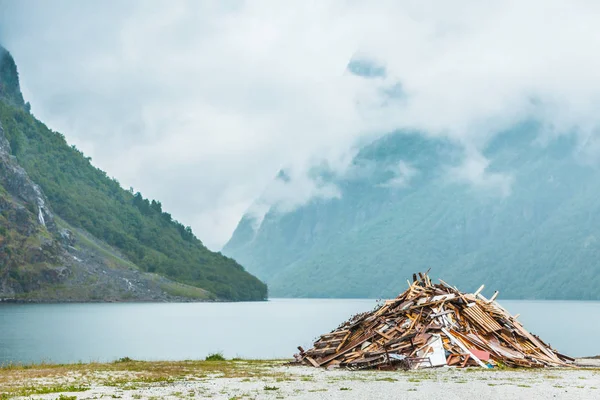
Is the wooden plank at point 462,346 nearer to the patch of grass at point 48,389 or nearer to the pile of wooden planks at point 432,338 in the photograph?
the pile of wooden planks at point 432,338

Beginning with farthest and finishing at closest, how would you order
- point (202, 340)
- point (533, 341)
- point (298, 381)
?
1. point (202, 340)
2. point (533, 341)
3. point (298, 381)

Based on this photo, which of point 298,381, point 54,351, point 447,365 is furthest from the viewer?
point 54,351

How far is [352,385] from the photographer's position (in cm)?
3350

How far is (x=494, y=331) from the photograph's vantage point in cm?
4650

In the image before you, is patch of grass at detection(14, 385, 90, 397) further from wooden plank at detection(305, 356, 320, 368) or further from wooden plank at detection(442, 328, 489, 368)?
wooden plank at detection(442, 328, 489, 368)

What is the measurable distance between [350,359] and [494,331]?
1041 centimetres

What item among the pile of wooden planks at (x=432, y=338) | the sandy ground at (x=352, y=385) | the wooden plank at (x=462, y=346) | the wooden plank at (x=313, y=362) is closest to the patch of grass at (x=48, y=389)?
the sandy ground at (x=352, y=385)

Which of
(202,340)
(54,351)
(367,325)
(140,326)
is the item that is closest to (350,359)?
(367,325)

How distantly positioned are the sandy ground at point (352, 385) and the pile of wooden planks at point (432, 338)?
7.64 feet

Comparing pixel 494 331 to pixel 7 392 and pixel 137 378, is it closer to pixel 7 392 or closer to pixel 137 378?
pixel 137 378

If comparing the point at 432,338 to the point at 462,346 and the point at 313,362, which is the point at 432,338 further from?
the point at 313,362

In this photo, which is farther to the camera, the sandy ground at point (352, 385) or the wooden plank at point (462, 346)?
the wooden plank at point (462, 346)

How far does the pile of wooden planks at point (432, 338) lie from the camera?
1703 inches

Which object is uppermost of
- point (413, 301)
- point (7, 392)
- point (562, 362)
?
point (413, 301)
